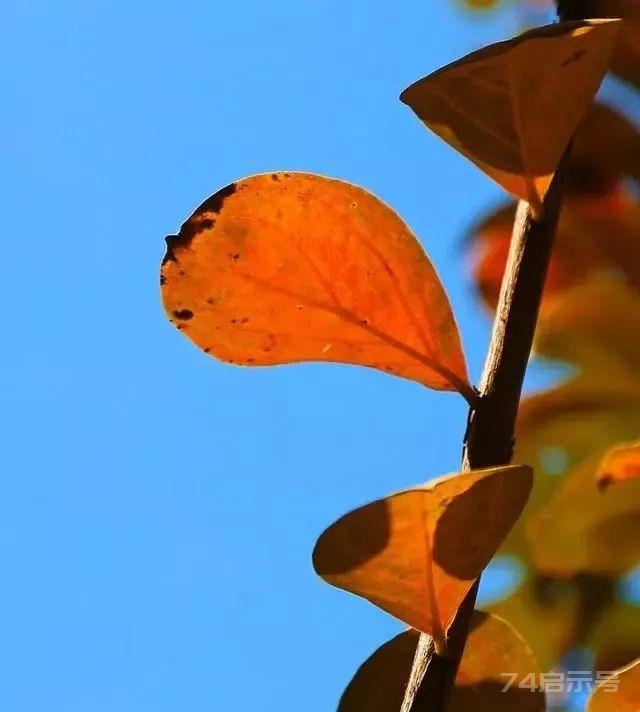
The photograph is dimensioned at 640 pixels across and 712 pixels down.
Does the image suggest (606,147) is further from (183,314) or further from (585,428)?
(183,314)

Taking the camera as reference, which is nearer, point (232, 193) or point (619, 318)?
point (232, 193)

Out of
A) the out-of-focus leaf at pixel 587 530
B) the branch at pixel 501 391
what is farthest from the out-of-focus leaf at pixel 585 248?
the branch at pixel 501 391

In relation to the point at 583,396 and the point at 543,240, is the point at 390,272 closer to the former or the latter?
the point at 543,240

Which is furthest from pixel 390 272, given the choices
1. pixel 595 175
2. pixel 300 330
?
pixel 595 175

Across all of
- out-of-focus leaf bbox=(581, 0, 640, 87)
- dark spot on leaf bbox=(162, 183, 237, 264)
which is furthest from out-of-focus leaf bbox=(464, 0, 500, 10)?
dark spot on leaf bbox=(162, 183, 237, 264)

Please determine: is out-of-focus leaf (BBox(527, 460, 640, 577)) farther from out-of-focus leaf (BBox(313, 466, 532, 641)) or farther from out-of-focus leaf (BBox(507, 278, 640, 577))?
out-of-focus leaf (BBox(313, 466, 532, 641))

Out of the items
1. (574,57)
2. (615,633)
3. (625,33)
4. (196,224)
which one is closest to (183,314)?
(196,224)
